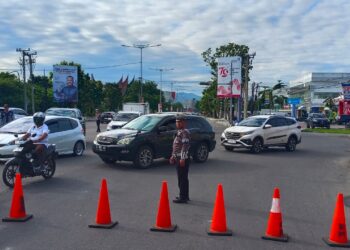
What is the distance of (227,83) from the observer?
49.8 metres

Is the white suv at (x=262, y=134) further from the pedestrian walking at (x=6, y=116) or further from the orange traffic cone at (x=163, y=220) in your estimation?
the orange traffic cone at (x=163, y=220)

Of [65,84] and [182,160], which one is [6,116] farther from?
[65,84]

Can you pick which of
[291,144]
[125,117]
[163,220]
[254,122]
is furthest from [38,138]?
[125,117]

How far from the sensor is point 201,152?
16.5m

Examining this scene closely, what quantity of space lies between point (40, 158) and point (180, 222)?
193 inches

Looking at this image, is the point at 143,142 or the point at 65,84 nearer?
the point at 143,142

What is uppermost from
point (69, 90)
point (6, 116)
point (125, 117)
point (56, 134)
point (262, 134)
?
point (69, 90)

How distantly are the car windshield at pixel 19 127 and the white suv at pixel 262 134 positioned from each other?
8682 mm

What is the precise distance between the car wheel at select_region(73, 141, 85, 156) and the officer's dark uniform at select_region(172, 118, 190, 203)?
28.7ft

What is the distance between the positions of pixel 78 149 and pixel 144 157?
4.19 m

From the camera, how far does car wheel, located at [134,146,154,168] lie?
14.2 meters

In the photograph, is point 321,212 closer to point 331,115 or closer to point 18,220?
point 18,220

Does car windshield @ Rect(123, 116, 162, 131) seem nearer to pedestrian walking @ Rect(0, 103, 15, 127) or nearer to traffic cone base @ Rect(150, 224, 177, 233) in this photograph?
traffic cone base @ Rect(150, 224, 177, 233)

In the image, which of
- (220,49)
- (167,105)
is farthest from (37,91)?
(167,105)
